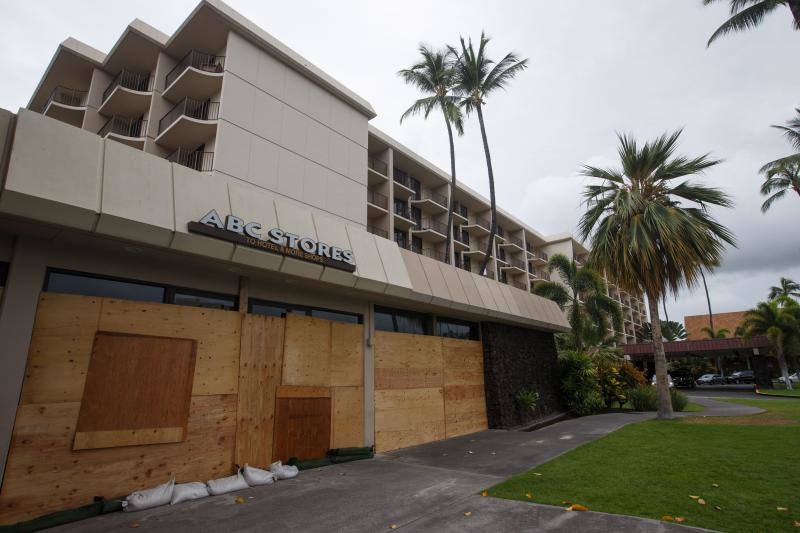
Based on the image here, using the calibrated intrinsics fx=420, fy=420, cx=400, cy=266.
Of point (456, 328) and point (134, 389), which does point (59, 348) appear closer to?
point (134, 389)

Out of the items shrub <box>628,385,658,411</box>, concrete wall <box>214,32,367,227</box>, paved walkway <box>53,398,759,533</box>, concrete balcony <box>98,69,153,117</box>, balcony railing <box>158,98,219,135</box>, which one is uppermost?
A: concrete balcony <box>98,69,153,117</box>

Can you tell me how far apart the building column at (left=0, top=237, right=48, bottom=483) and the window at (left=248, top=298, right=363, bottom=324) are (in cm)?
370

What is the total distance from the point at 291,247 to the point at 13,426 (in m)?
4.90

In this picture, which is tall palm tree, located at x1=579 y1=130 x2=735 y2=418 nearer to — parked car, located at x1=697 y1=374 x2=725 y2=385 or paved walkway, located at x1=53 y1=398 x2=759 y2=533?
paved walkway, located at x1=53 y1=398 x2=759 y2=533

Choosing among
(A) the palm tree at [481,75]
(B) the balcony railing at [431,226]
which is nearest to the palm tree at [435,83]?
(A) the palm tree at [481,75]

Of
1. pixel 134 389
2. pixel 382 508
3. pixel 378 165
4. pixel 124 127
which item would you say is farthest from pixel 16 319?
pixel 378 165

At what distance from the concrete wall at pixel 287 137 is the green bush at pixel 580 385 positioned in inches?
457

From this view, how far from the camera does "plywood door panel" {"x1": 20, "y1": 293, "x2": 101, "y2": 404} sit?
6.16 m

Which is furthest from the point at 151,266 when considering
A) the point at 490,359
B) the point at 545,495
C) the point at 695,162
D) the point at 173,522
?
the point at 695,162

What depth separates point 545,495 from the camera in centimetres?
645

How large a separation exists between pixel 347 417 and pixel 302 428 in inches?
54.6

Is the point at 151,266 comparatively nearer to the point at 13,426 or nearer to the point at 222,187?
the point at 222,187

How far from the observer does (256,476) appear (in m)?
7.83

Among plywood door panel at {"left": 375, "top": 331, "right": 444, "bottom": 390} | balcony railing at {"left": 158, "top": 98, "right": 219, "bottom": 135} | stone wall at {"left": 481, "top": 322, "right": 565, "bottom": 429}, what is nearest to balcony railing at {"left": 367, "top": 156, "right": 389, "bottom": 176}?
balcony railing at {"left": 158, "top": 98, "right": 219, "bottom": 135}
